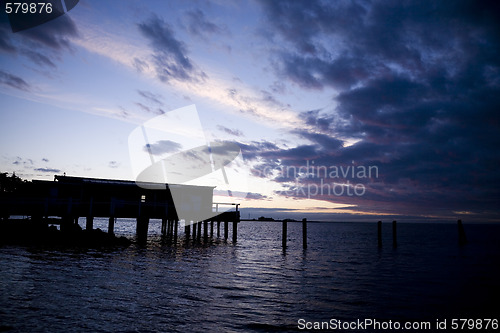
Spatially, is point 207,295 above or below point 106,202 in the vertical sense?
below

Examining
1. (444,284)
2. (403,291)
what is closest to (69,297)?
(403,291)

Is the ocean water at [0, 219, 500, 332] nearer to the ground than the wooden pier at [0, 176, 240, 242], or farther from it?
nearer to the ground

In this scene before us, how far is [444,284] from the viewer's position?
18328 millimetres

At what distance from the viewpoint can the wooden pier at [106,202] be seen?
28.6 metres

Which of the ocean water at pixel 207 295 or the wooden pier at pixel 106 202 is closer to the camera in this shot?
the ocean water at pixel 207 295

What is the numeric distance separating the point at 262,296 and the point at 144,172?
109ft

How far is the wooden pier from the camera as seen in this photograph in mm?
28641

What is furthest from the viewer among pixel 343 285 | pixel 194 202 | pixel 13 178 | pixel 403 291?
pixel 13 178

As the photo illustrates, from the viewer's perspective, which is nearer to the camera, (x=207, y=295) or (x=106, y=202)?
(x=207, y=295)

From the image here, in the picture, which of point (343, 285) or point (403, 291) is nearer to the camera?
point (403, 291)

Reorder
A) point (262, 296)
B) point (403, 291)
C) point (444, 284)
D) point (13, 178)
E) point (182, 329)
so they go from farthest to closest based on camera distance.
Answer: point (13, 178), point (444, 284), point (403, 291), point (262, 296), point (182, 329)

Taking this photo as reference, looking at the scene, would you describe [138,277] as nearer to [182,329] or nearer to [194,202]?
[182,329]

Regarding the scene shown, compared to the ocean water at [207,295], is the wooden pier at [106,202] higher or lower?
higher

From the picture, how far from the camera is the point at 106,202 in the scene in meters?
29.8
